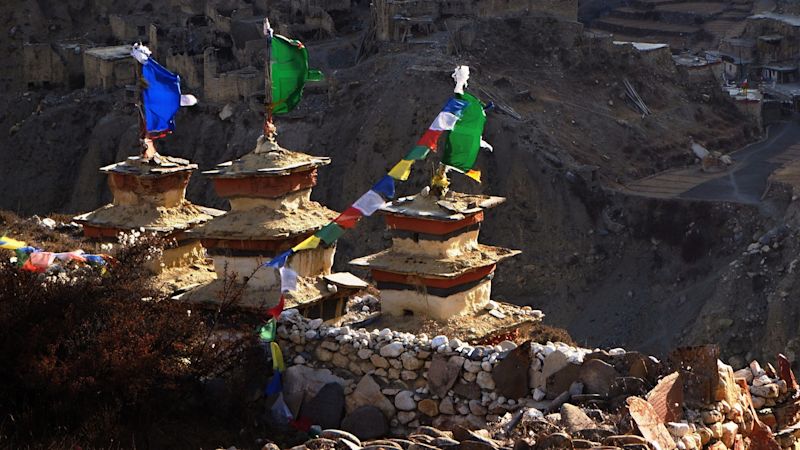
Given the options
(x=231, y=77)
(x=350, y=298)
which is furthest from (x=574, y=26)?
(x=350, y=298)

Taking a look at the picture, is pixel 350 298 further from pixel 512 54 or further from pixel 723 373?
pixel 512 54

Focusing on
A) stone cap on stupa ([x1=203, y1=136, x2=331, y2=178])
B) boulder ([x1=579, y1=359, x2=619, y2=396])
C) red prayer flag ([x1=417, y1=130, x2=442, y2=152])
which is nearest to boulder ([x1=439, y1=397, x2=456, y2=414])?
boulder ([x1=579, y1=359, x2=619, y2=396])

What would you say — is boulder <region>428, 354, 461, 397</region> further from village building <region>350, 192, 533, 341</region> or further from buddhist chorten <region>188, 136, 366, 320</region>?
buddhist chorten <region>188, 136, 366, 320</region>

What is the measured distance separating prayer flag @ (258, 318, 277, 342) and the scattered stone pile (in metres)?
0.16

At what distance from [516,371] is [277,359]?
291cm

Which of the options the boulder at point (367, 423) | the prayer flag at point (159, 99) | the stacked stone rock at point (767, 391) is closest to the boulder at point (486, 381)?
the boulder at point (367, 423)

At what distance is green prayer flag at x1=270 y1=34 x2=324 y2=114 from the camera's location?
20578mm

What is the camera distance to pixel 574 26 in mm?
55094

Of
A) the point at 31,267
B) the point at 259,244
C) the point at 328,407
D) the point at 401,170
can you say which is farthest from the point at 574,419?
the point at 259,244

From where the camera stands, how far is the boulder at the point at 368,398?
51.0ft

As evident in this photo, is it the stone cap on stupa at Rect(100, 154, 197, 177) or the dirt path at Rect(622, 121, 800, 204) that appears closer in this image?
the stone cap on stupa at Rect(100, 154, 197, 177)

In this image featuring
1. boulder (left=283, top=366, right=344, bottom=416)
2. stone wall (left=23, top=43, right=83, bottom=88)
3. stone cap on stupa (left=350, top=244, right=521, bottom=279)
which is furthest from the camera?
stone wall (left=23, top=43, right=83, bottom=88)

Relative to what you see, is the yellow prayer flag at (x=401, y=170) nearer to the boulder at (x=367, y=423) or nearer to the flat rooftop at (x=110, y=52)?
the boulder at (x=367, y=423)

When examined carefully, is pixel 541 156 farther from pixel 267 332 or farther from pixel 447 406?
pixel 447 406
